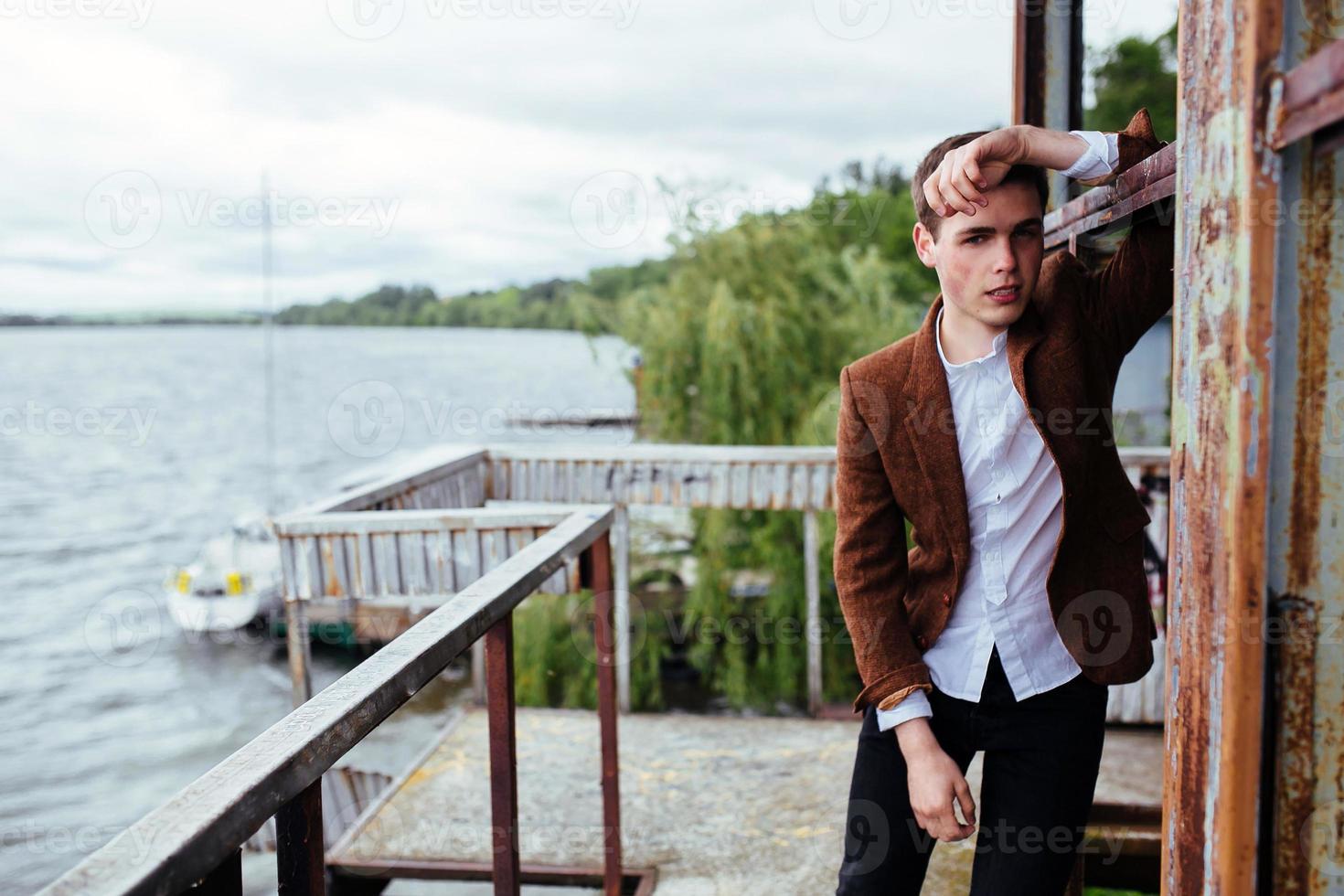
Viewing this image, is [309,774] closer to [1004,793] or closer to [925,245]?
[1004,793]

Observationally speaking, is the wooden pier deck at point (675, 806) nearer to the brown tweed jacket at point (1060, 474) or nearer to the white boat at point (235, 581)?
the brown tweed jacket at point (1060, 474)

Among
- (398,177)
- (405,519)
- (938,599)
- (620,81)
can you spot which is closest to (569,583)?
(405,519)

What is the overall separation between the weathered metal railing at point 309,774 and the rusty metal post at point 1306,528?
108 cm

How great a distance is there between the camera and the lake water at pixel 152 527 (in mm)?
16078

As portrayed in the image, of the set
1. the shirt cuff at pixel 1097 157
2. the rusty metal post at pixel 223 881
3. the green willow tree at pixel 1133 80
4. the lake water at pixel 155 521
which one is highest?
the green willow tree at pixel 1133 80

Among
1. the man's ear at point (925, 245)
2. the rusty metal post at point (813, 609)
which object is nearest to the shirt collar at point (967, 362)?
the man's ear at point (925, 245)

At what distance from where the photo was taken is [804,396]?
8.45 m

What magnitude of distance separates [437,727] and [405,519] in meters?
12.9

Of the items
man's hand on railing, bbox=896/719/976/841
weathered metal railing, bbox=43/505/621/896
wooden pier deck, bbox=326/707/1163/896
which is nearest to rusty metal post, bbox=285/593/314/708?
wooden pier deck, bbox=326/707/1163/896

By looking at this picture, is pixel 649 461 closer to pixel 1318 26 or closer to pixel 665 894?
pixel 665 894

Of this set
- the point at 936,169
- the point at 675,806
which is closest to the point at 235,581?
the point at 675,806

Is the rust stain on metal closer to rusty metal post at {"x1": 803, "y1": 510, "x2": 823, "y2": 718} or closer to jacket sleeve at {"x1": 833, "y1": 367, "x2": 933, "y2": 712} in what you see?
jacket sleeve at {"x1": 833, "y1": 367, "x2": 933, "y2": 712}

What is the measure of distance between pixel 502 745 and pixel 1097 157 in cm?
163

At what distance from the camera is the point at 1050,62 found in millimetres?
2379
